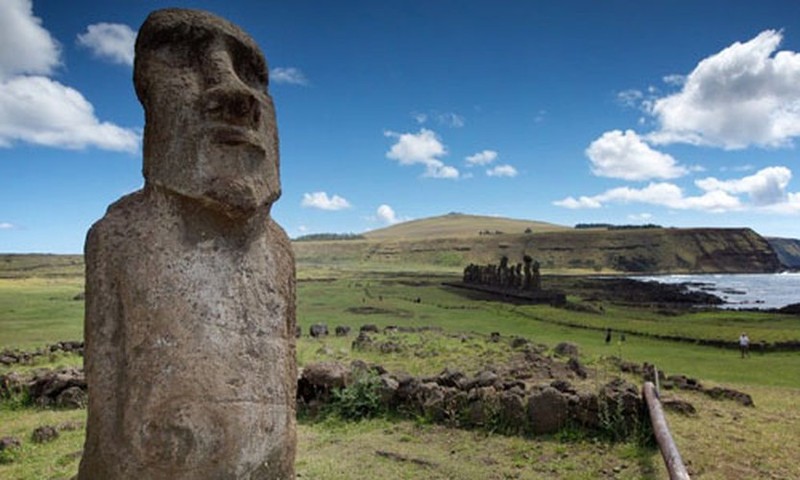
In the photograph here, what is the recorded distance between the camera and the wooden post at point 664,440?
20.8ft

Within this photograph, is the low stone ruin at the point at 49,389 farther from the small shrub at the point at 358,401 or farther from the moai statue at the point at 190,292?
the moai statue at the point at 190,292

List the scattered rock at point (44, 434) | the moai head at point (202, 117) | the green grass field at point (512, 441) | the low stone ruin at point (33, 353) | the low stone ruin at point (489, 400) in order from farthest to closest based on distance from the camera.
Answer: the low stone ruin at point (33, 353) → the low stone ruin at point (489, 400) → the scattered rock at point (44, 434) → the green grass field at point (512, 441) → the moai head at point (202, 117)

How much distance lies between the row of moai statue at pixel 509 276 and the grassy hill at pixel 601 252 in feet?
265

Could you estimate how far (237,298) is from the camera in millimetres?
4070

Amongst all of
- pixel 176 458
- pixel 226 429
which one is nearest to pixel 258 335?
pixel 226 429

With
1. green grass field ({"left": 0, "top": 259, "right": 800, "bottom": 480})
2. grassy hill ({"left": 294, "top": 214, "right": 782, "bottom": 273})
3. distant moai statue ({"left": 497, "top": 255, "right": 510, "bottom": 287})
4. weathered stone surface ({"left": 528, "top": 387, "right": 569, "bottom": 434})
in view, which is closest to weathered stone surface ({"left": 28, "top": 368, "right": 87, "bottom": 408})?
green grass field ({"left": 0, "top": 259, "right": 800, "bottom": 480})

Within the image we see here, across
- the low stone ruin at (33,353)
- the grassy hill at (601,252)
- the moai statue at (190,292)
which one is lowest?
the low stone ruin at (33,353)

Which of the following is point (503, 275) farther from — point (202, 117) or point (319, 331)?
point (202, 117)

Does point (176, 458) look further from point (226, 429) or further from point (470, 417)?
point (470, 417)

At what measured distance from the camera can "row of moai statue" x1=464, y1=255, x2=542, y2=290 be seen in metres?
48.0

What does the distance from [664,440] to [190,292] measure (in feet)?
20.2

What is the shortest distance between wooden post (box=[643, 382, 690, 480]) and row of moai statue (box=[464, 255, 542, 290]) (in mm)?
38250

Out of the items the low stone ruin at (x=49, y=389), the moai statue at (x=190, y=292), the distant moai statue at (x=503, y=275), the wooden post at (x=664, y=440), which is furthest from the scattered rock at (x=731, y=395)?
the distant moai statue at (x=503, y=275)

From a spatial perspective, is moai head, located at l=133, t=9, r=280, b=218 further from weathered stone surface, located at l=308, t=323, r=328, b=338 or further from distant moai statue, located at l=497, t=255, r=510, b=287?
distant moai statue, located at l=497, t=255, r=510, b=287
